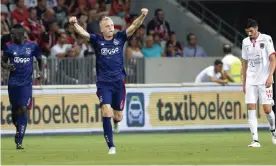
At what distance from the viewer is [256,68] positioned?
20922mm

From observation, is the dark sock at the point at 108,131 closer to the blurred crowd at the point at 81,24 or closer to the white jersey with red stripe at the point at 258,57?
the white jersey with red stripe at the point at 258,57

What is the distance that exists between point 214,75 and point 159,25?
4.26m

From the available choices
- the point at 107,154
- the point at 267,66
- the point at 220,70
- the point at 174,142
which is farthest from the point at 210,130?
the point at 107,154

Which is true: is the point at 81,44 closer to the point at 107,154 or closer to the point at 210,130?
the point at 210,130

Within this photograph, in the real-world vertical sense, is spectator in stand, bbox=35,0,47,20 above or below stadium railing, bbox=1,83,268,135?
above

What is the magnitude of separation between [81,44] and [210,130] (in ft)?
15.7

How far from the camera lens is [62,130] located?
27.4m

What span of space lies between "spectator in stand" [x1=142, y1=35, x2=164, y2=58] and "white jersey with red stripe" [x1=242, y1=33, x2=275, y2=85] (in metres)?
→ 10.7

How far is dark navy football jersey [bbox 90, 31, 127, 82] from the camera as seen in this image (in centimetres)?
1931

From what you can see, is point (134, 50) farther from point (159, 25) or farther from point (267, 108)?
point (267, 108)

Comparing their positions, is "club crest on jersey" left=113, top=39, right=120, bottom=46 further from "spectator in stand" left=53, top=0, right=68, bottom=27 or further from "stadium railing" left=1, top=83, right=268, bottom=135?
"spectator in stand" left=53, top=0, right=68, bottom=27

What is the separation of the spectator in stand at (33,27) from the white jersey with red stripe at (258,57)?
10.3 metres

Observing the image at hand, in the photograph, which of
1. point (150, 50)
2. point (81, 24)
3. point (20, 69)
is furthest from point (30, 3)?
point (20, 69)

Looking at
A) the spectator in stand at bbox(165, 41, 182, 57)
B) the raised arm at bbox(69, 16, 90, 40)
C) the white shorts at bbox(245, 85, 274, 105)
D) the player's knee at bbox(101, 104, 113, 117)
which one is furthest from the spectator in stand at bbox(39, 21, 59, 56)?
the player's knee at bbox(101, 104, 113, 117)
